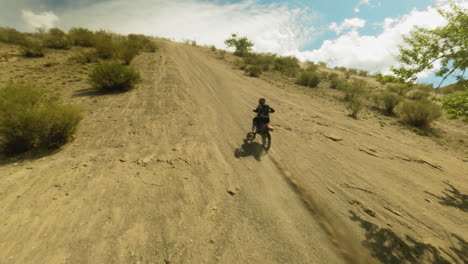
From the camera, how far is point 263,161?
474cm

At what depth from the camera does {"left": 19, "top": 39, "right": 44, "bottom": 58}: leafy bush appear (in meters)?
11.5

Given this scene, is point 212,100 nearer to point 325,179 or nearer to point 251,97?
point 251,97

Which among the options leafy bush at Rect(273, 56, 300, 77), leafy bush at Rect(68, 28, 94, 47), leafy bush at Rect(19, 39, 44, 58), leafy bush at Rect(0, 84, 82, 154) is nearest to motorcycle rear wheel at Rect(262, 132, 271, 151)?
leafy bush at Rect(0, 84, 82, 154)

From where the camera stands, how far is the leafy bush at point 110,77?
25.9ft

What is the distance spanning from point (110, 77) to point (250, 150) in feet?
24.6

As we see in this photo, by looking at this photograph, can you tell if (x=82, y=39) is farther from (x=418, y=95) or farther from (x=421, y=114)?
(x=418, y=95)

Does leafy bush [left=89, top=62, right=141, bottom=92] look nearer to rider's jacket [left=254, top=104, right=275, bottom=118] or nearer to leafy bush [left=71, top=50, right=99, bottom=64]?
leafy bush [left=71, top=50, right=99, bottom=64]

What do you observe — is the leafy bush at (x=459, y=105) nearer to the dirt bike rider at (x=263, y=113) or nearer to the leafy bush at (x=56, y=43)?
the dirt bike rider at (x=263, y=113)

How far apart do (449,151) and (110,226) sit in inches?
446

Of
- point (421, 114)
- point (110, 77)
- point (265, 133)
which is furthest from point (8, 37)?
point (421, 114)

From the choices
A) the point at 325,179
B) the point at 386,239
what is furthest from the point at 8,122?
the point at 386,239

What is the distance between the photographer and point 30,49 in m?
11.5

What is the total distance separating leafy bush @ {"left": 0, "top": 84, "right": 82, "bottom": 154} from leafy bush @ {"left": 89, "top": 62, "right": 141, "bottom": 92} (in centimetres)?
338

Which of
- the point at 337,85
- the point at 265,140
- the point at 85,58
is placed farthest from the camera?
the point at 337,85
